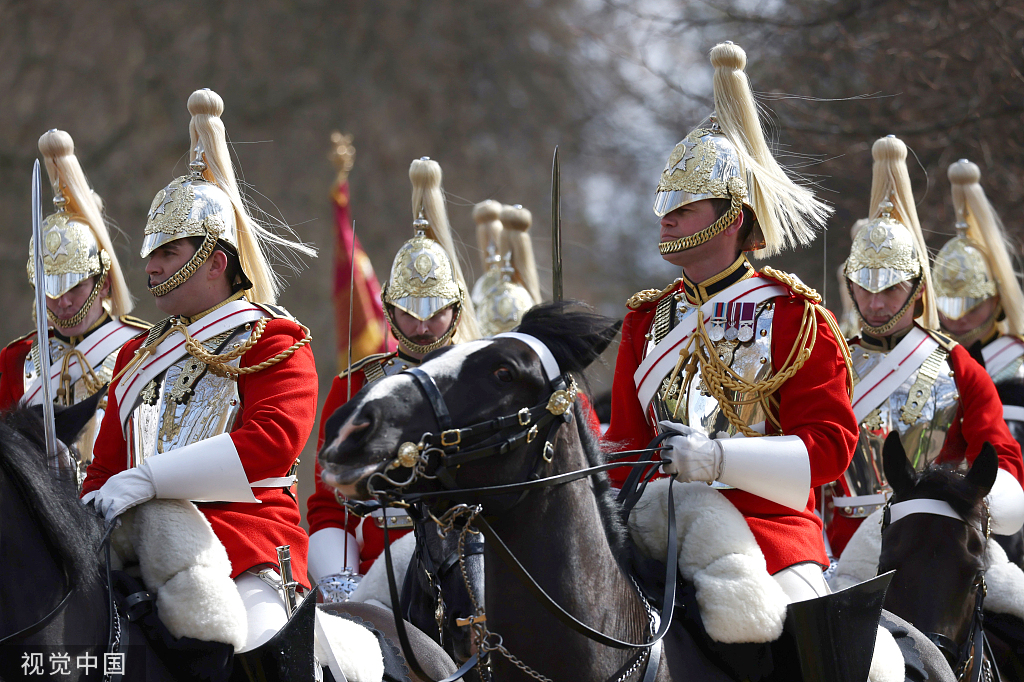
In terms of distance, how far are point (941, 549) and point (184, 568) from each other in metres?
2.97

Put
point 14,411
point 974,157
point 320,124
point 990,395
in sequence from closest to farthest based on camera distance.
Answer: point 14,411 → point 990,395 → point 974,157 → point 320,124

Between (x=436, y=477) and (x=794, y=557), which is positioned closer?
(x=436, y=477)

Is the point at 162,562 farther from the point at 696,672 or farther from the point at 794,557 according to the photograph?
the point at 794,557

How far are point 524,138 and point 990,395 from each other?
53.1 feet

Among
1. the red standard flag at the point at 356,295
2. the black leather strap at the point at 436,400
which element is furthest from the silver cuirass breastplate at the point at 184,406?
the red standard flag at the point at 356,295

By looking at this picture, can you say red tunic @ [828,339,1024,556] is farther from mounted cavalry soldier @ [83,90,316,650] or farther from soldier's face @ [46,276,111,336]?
soldier's face @ [46,276,111,336]

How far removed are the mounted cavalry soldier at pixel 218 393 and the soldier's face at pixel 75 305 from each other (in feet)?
6.37

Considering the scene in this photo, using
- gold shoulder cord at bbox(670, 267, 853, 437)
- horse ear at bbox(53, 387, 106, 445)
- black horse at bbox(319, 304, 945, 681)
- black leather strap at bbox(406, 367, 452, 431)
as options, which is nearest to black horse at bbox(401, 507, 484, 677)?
gold shoulder cord at bbox(670, 267, 853, 437)

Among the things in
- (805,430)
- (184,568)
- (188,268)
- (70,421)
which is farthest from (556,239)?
(70,421)

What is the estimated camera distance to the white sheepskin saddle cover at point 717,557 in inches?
133

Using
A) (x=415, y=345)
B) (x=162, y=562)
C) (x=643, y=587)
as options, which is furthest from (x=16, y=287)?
(x=643, y=587)

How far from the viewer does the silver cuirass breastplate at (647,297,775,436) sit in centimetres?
385

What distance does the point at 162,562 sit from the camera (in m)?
3.73

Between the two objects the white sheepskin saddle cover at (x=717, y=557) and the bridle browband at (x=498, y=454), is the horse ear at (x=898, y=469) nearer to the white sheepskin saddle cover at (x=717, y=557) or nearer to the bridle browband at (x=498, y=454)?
the white sheepskin saddle cover at (x=717, y=557)
